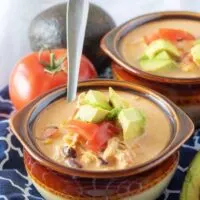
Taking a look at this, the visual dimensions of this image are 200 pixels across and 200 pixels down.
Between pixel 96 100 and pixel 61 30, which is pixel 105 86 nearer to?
pixel 96 100

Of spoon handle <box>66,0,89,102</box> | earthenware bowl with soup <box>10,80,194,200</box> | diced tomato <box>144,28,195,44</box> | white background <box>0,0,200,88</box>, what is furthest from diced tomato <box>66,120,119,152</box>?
white background <box>0,0,200,88</box>

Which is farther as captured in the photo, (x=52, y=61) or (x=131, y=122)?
(x=52, y=61)

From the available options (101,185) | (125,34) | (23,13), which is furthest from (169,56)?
(23,13)

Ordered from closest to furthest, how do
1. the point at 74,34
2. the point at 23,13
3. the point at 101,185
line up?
the point at 101,185, the point at 74,34, the point at 23,13

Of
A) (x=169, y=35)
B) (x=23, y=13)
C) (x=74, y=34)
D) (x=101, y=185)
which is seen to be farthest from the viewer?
(x=23, y=13)

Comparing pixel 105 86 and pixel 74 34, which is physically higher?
pixel 74 34

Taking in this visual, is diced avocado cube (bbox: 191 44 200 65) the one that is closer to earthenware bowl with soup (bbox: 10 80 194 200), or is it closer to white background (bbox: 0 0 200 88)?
earthenware bowl with soup (bbox: 10 80 194 200)

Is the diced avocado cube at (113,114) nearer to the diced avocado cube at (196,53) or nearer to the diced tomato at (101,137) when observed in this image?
the diced tomato at (101,137)
